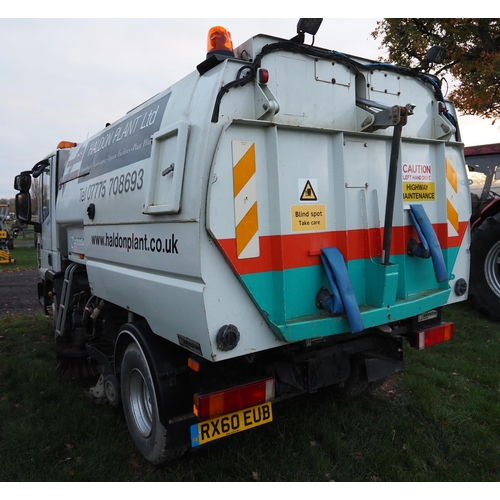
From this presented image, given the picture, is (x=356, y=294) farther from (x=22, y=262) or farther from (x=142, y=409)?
(x=22, y=262)

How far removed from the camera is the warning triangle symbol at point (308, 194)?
2682mm

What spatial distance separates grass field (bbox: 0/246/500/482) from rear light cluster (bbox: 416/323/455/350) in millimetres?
679

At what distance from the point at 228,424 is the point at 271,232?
1.21 metres

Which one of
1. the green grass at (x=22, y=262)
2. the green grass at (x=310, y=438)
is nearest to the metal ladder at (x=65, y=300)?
the green grass at (x=310, y=438)

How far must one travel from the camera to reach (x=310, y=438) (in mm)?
3344

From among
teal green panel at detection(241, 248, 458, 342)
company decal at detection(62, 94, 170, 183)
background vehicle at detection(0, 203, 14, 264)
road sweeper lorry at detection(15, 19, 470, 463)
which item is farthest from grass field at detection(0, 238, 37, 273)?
teal green panel at detection(241, 248, 458, 342)

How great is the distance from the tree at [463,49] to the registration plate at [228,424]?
8806mm

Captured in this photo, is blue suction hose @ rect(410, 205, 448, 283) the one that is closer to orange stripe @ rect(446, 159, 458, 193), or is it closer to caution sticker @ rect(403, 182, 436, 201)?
caution sticker @ rect(403, 182, 436, 201)

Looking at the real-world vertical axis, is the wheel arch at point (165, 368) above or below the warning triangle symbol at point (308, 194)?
below

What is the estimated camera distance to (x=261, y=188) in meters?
2.54

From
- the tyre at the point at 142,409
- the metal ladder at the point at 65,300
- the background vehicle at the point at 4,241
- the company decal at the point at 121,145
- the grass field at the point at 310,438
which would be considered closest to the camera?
the tyre at the point at 142,409

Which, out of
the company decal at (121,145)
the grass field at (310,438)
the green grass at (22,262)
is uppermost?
the company decal at (121,145)

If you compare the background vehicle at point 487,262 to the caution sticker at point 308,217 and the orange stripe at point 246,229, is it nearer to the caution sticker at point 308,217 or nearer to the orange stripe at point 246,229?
the caution sticker at point 308,217

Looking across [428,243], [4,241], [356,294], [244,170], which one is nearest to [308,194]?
[244,170]
